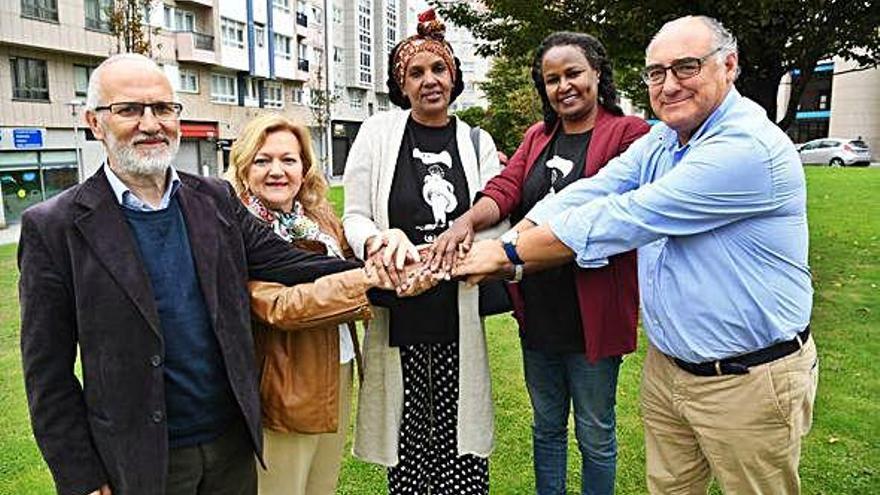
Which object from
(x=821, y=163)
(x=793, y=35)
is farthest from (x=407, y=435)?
(x=821, y=163)

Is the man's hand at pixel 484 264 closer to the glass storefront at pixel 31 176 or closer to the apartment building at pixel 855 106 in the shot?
the glass storefront at pixel 31 176

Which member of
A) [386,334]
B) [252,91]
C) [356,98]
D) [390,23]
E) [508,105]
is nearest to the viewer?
[386,334]

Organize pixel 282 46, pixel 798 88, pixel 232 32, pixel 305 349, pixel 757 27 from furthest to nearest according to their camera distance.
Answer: pixel 282 46 < pixel 232 32 < pixel 798 88 < pixel 757 27 < pixel 305 349

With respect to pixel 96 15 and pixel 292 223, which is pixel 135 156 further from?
pixel 96 15

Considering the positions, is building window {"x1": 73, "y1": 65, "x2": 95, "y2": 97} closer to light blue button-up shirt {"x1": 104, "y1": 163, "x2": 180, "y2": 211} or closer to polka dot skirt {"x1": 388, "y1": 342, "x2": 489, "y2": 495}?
polka dot skirt {"x1": 388, "y1": 342, "x2": 489, "y2": 495}

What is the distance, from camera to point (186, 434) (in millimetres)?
2291

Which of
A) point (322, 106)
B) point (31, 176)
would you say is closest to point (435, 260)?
point (31, 176)

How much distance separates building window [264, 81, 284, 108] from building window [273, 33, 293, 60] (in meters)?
1.75

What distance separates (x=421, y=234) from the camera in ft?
10.2

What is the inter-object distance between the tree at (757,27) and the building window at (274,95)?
33.1 meters

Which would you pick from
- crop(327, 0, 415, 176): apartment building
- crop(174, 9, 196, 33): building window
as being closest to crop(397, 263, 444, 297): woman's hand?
crop(174, 9, 196, 33): building window

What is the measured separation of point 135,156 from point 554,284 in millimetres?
1788

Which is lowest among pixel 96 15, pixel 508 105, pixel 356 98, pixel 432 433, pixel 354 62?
pixel 432 433

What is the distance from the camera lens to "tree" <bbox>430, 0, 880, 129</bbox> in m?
6.80
